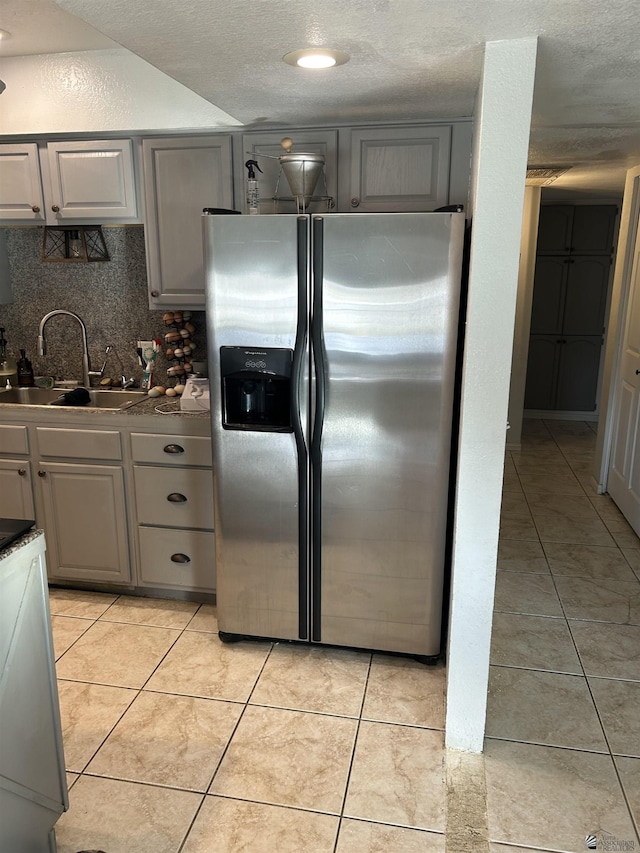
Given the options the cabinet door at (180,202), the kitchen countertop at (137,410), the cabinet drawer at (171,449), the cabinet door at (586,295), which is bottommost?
the cabinet drawer at (171,449)

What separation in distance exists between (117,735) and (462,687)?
118cm

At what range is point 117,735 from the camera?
2.25m

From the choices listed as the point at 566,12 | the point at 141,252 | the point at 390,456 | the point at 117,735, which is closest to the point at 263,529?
the point at 390,456

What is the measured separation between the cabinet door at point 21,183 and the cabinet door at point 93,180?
0.07 meters

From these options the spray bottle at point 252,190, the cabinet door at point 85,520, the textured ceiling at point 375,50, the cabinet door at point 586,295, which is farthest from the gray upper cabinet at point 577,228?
the cabinet door at point 85,520

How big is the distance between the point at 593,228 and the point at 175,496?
5190 mm

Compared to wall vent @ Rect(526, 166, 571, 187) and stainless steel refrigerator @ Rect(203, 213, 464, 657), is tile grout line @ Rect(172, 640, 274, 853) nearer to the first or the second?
stainless steel refrigerator @ Rect(203, 213, 464, 657)

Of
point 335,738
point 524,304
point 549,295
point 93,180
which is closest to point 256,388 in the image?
point 335,738

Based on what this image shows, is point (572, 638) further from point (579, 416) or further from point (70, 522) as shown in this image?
point (579, 416)

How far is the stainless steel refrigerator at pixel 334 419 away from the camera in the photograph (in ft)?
7.59

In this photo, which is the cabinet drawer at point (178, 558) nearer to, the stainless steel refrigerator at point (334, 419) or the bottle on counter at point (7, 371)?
the stainless steel refrigerator at point (334, 419)

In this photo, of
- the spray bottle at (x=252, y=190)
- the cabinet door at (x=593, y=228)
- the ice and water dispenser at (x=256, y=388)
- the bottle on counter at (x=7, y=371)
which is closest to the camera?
the ice and water dispenser at (x=256, y=388)

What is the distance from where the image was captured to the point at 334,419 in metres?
2.46

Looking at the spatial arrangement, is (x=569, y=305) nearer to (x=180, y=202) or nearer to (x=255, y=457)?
(x=180, y=202)
